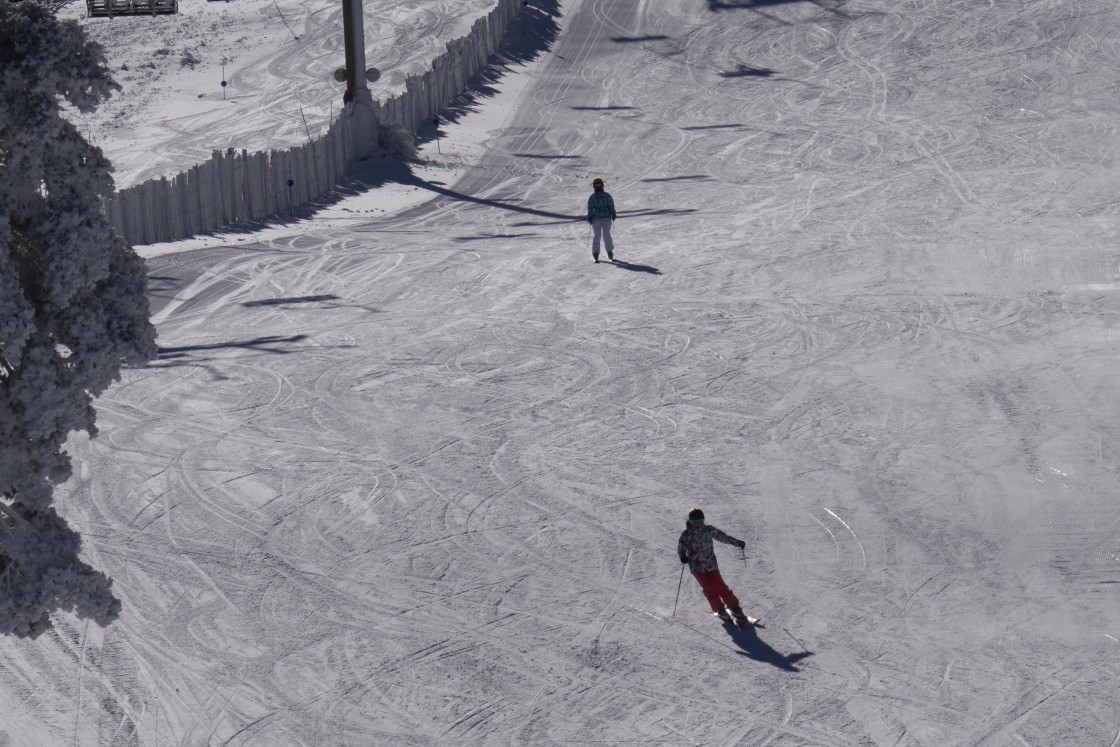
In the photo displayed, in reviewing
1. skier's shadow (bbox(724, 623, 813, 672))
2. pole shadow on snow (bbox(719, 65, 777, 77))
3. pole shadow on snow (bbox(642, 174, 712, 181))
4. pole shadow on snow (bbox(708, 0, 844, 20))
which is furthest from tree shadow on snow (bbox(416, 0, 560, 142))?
skier's shadow (bbox(724, 623, 813, 672))

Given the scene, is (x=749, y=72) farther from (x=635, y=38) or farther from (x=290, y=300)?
(x=290, y=300)

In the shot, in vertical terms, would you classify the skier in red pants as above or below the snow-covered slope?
above

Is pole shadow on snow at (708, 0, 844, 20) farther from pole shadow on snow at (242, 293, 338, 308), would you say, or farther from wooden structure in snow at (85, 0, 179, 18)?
pole shadow on snow at (242, 293, 338, 308)

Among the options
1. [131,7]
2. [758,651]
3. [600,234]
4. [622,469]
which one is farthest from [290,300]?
[131,7]

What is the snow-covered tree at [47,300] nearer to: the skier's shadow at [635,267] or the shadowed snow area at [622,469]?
the shadowed snow area at [622,469]

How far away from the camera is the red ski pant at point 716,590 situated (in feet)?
35.1

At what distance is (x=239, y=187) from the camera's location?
2394 cm

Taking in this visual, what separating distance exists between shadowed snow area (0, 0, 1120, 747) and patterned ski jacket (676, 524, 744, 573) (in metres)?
0.51

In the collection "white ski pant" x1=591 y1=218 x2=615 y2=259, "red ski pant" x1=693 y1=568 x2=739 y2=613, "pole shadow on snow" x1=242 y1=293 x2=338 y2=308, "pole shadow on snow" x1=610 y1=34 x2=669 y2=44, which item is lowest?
"pole shadow on snow" x1=242 y1=293 x2=338 y2=308

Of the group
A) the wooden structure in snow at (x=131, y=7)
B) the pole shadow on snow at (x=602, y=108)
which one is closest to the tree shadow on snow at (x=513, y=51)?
the pole shadow on snow at (x=602, y=108)

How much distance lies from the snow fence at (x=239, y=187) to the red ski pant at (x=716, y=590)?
1125 centimetres

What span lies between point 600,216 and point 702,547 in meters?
10.9

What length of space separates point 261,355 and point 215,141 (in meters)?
14.5

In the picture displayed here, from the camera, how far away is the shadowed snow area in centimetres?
978
